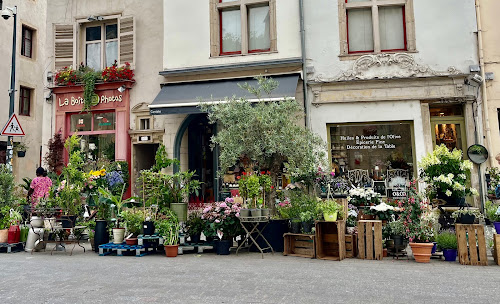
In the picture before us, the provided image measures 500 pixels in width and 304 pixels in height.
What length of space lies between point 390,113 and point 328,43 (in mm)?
2705

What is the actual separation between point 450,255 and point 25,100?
66.0 feet

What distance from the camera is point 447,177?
25.0ft

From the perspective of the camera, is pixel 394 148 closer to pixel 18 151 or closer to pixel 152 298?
pixel 152 298

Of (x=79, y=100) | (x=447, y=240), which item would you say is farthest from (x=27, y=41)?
(x=447, y=240)

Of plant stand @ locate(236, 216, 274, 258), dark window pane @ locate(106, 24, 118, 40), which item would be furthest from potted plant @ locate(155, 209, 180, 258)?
dark window pane @ locate(106, 24, 118, 40)

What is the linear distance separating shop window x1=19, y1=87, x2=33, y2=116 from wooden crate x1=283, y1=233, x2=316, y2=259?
17.1 meters

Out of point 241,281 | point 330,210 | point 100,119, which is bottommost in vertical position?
point 241,281

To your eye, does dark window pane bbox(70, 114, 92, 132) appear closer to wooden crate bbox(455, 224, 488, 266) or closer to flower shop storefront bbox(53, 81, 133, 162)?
flower shop storefront bbox(53, 81, 133, 162)

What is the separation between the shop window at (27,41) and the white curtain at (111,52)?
8.42 m

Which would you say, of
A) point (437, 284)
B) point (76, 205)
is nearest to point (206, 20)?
point (76, 205)

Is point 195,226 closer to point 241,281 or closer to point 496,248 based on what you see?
point 241,281

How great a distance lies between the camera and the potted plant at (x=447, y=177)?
24.8 feet

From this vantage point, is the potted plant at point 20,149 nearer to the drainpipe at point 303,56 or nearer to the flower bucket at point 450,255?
the drainpipe at point 303,56

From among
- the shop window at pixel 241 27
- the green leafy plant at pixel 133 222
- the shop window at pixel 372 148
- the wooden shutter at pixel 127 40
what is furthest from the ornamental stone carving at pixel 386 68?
the wooden shutter at pixel 127 40
